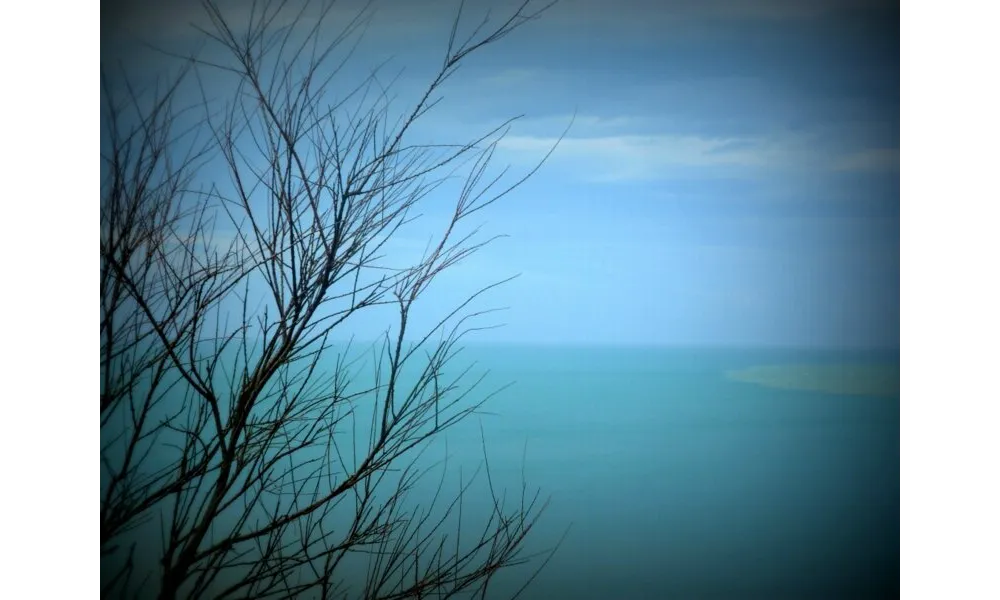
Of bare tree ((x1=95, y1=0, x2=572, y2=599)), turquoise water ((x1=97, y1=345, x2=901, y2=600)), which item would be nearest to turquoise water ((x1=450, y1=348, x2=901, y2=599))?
turquoise water ((x1=97, y1=345, x2=901, y2=600))

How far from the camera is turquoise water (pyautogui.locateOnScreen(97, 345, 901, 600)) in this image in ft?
6.75

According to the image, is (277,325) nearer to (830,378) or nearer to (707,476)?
(707,476)

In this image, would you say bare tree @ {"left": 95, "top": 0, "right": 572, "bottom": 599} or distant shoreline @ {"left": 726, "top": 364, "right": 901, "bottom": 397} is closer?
bare tree @ {"left": 95, "top": 0, "right": 572, "bottom": 599}

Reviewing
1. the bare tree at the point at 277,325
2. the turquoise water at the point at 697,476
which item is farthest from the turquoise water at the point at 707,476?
the bare tree at the point at 277,325

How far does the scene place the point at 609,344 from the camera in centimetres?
216

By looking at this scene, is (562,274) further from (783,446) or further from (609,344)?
(783,446)

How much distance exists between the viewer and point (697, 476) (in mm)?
2133

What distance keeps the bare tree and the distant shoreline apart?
760mm

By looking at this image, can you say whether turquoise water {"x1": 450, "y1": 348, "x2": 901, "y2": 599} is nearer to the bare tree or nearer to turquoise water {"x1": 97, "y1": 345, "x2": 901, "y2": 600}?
turquoise water {"x1": 97, "y1": 345, "x2": 901, "y2": 600}

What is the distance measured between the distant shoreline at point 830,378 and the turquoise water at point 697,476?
0.02 metres

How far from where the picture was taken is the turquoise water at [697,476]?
2059 millimetres

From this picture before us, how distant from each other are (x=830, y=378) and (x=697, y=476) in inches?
18.7
